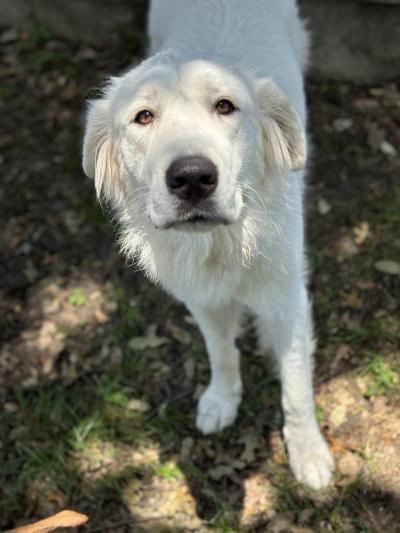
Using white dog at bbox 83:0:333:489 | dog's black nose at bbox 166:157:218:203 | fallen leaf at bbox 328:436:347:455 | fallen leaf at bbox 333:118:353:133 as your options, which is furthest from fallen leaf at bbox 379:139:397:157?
dog's black nose at bbox 166:157:218:203

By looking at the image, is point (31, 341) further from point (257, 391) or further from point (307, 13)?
point (307, 13)

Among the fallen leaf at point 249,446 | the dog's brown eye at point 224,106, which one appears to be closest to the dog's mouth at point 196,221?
the dog's brown eye at point 224,106

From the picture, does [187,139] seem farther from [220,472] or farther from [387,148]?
[387,148]

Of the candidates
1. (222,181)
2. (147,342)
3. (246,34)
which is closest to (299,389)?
(147,342)

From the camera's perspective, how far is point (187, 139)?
7.89ft

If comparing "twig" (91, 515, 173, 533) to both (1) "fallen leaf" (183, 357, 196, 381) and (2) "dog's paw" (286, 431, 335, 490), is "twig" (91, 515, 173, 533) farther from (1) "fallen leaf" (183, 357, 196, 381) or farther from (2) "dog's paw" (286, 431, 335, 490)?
(1) "fallen leaf" (183, 357, 196, 381)

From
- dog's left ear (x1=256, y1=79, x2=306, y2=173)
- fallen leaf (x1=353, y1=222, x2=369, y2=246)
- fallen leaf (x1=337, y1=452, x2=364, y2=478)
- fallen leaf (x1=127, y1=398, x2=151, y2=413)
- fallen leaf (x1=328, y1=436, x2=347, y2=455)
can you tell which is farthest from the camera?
fallen leaf (x1=353, y1=222, x2=369, y2=246)

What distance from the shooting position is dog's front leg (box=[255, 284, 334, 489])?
3160 mm

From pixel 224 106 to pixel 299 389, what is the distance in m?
1.47

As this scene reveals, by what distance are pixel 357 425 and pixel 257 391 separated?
0.60 metres

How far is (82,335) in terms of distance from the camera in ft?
14.2

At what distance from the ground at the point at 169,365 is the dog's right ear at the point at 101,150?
32 cm

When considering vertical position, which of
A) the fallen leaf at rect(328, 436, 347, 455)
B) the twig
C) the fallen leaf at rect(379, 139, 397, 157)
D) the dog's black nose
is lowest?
the twig

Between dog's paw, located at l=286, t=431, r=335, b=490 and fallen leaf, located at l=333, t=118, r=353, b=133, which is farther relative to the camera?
fallen leaf, located at l=333, t=118, r=353, b=133
